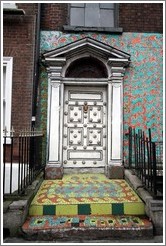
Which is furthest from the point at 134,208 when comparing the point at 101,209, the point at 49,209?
the point at 49,209

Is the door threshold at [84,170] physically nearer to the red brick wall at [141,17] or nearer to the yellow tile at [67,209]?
the yellow tile at [67,209]

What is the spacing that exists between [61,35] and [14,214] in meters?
5.01

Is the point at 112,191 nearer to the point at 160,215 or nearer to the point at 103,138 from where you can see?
the point at 160,215

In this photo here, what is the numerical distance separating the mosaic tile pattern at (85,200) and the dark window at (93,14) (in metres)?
4.77

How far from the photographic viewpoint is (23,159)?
226 inches

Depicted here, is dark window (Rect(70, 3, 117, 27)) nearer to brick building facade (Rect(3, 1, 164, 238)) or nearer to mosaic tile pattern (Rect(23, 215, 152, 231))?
brick building facade (Rect(3, 1, 164, 238))

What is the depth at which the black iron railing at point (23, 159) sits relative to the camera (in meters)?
4.98

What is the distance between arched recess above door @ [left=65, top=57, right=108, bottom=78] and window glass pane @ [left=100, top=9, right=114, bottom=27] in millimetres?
1309

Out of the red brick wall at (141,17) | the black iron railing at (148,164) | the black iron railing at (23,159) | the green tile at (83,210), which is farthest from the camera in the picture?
the red brick wall at (141,17)

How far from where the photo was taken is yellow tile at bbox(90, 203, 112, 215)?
436cm

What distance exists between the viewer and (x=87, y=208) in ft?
14.3

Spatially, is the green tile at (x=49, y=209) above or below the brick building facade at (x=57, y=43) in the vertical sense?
below

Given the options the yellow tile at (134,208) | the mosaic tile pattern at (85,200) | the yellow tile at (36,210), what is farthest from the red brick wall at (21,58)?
the yellow tile at (134,208)

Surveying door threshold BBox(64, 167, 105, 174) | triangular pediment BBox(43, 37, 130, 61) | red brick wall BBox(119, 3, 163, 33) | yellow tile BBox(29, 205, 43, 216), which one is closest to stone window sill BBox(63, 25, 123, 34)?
red brick wall BBox(119, 3, 163, 33)
